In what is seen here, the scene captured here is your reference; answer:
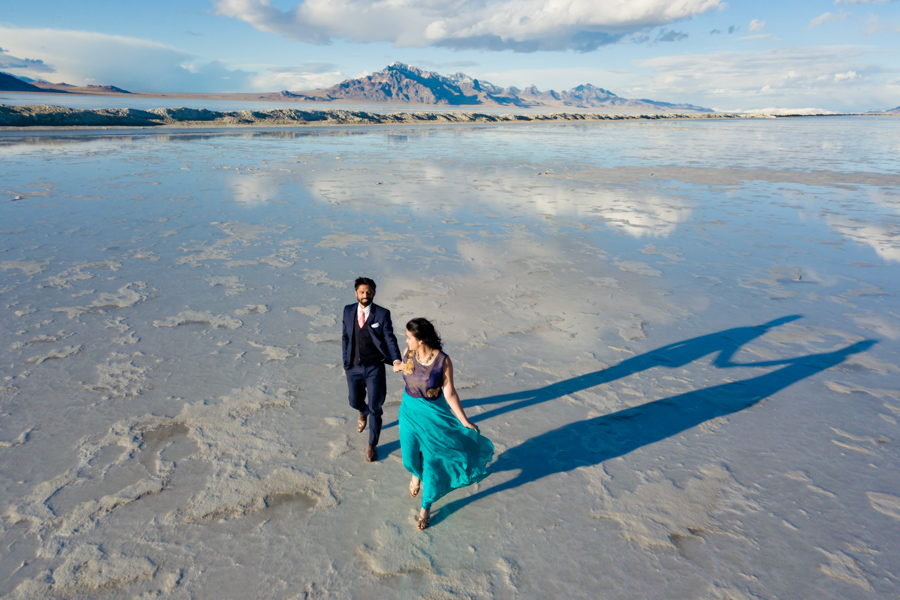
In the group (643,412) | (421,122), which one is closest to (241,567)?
(643,412)

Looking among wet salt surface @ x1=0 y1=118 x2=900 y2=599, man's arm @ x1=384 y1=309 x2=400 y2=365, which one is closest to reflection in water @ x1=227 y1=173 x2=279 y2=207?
wet salt surface @ x1=0 y1=118 x2=900 y2=599

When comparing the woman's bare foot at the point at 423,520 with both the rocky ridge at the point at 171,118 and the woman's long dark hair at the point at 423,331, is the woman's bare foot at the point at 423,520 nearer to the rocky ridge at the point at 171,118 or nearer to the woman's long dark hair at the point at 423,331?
the woman's long dark hair at the point at 423,331

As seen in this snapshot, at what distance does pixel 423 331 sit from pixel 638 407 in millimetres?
2597

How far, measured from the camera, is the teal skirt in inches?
121

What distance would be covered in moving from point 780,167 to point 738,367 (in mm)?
23104

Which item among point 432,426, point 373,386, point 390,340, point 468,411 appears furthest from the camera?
point 468,411

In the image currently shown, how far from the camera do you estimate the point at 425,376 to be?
2998 mm

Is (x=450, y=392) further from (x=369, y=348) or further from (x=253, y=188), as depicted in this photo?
(x=253, y=188)

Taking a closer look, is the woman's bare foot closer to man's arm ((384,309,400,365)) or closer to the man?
the man

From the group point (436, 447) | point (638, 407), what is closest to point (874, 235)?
point (638, 407)

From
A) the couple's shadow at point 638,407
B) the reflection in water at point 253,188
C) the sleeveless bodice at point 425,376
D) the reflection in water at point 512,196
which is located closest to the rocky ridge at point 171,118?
the reflection in water at point 253,188

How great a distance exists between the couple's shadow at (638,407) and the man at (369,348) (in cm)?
90

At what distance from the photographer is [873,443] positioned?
158 inches

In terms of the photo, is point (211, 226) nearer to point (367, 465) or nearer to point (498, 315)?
point (498, 315)
